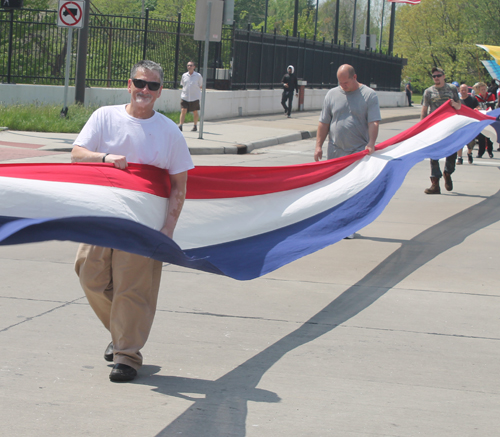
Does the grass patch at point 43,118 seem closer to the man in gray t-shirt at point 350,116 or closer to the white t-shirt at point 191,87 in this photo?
the white t-shirt at point 191,87

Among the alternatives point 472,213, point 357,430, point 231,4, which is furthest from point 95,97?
point 357,430

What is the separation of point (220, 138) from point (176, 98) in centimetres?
576

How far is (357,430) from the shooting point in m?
3.95

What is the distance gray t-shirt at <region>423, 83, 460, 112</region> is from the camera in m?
12.3

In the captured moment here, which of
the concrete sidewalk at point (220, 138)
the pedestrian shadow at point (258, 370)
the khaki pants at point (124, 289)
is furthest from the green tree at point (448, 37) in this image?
the khaki pants at point (124, 289)

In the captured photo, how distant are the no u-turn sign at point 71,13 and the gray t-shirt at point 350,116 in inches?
475

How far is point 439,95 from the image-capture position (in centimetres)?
1234

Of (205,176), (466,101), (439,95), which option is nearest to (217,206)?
(205,176)

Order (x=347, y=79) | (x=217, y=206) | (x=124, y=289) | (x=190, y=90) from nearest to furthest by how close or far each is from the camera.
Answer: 1. (x=124, y=289)
2. (x=217, y=206)
3. (x=347, y=79)
4. (x=190, y=90)

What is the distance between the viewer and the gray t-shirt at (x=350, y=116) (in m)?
8.70

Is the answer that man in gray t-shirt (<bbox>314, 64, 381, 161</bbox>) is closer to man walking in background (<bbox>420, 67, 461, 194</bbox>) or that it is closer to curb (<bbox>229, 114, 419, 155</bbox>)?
man walking in background (<bbox>420, 67, 461, 194</bbox>)

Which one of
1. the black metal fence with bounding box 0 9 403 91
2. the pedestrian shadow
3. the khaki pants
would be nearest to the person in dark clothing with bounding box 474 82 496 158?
the black metal fence with bounding box 0 9 403 91

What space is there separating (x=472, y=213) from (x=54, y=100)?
15.9 metres

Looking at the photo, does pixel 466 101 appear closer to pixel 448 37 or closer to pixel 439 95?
pixel 439 95
